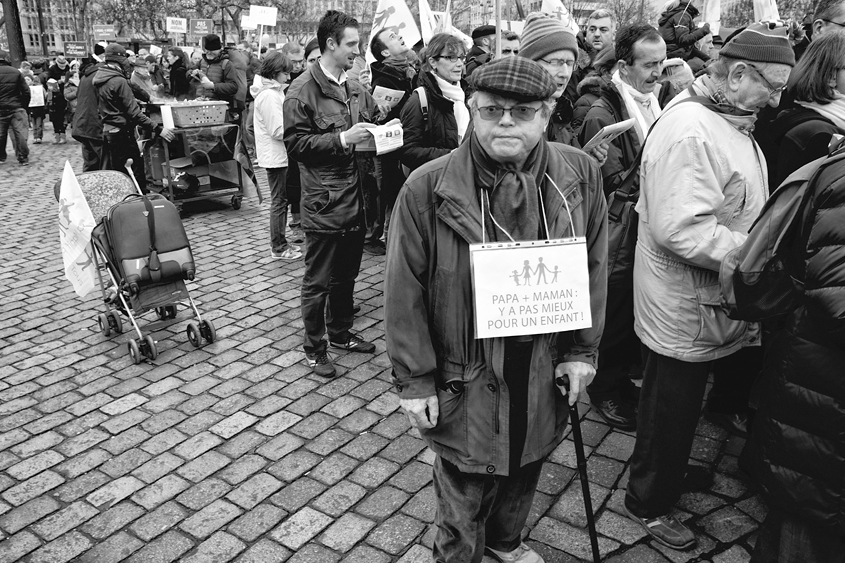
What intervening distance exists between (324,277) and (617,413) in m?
2.11

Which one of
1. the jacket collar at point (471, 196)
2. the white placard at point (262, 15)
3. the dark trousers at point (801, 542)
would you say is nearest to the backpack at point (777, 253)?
the jacket collar at point (471, 196)

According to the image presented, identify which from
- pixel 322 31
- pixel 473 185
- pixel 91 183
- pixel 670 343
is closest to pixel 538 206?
pixel 473 185

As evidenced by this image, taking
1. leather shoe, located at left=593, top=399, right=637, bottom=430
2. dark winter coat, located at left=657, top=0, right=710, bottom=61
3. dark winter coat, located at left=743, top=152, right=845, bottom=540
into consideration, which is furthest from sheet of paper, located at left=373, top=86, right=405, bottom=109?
dark winter coat, located at left=743, top=152, right=845, bottom=540

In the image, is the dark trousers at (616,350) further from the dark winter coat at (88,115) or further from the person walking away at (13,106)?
the person walking away at (13,106)

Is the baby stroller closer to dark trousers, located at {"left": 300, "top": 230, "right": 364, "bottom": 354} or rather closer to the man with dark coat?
dark trousers, located at {"left": 300, "top": 230, "right": 364, "bottom": 354}

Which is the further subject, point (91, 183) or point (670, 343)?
point (91, 183)

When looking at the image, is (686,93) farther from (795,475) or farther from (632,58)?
(795,475)

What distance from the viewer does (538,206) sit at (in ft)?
7.70

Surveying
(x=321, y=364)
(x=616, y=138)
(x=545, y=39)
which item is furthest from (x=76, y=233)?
(x=616, y=138)

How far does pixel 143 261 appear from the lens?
16.7ft

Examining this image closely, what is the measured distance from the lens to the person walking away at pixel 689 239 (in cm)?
274

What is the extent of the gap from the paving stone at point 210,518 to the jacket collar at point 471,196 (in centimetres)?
200

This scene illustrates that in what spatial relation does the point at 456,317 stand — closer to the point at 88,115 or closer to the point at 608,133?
the point at 608,133

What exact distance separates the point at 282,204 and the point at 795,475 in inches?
231
